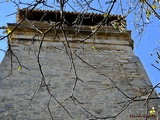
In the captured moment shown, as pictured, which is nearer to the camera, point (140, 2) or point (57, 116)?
point (140, 2)

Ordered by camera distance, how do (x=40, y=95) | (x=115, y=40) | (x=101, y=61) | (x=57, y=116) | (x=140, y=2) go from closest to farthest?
1. (x=140, y=2)
2. (x=57, y=116)
3. (x=40, y=95)
4. (x=101, y=61)
5. (x=115, y=40)

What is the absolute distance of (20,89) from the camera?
513cm

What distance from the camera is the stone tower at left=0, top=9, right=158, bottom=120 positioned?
4.63m

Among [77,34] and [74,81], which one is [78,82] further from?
[77,34]

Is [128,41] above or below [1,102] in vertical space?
above

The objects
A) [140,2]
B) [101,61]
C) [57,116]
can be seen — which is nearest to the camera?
[140,2]

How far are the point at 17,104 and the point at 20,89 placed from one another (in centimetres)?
45

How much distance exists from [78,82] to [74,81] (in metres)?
0.09

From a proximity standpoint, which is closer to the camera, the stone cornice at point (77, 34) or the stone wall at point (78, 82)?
the stone wall at point (78, 82)

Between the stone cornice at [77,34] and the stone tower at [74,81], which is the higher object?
the stone cornice at [77,34]

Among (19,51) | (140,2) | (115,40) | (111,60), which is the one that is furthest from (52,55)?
(140,2)

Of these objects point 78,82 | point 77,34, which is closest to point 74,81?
point 78,82

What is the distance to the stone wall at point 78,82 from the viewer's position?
4668 mm

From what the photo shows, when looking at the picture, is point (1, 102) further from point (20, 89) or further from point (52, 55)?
point (52, 55)
